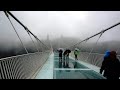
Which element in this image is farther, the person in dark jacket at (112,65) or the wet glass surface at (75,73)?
the wet glass surface at (75,73)

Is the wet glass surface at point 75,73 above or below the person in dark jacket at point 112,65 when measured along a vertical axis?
below

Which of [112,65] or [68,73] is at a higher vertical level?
[112,65]

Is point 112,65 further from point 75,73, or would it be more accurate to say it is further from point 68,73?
point 68,73

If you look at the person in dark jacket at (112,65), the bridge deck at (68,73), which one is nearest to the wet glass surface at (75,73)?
the bridge deck at (68,73)

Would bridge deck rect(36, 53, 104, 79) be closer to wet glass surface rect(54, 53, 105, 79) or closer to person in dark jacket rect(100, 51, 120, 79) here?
wet glass surface rect(54, 53, 105, 79)

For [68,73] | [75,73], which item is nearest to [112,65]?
[75,73]

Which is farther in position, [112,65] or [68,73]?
[68,73]

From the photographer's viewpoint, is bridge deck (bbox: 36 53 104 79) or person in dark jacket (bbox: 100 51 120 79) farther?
bridge deck (bbox: 36 53 104 79)

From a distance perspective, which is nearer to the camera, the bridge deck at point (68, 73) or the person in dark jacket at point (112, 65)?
the person in dark jacket at point (112, 65)

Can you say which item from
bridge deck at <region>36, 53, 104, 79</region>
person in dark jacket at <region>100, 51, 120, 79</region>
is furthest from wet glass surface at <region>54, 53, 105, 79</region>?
person in dark jacket at <region>100, 51, 120, 79</region>

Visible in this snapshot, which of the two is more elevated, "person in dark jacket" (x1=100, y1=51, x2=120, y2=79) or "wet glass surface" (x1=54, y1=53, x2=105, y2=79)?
"person in dark jacket" (x1=100, y1=51, x2=120, y2=79)

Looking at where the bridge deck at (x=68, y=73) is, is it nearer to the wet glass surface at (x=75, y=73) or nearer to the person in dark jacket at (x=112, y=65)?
the wet glass surface at (x=75, y=73)

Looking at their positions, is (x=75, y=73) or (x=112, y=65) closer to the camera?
(x=112, y=65)
